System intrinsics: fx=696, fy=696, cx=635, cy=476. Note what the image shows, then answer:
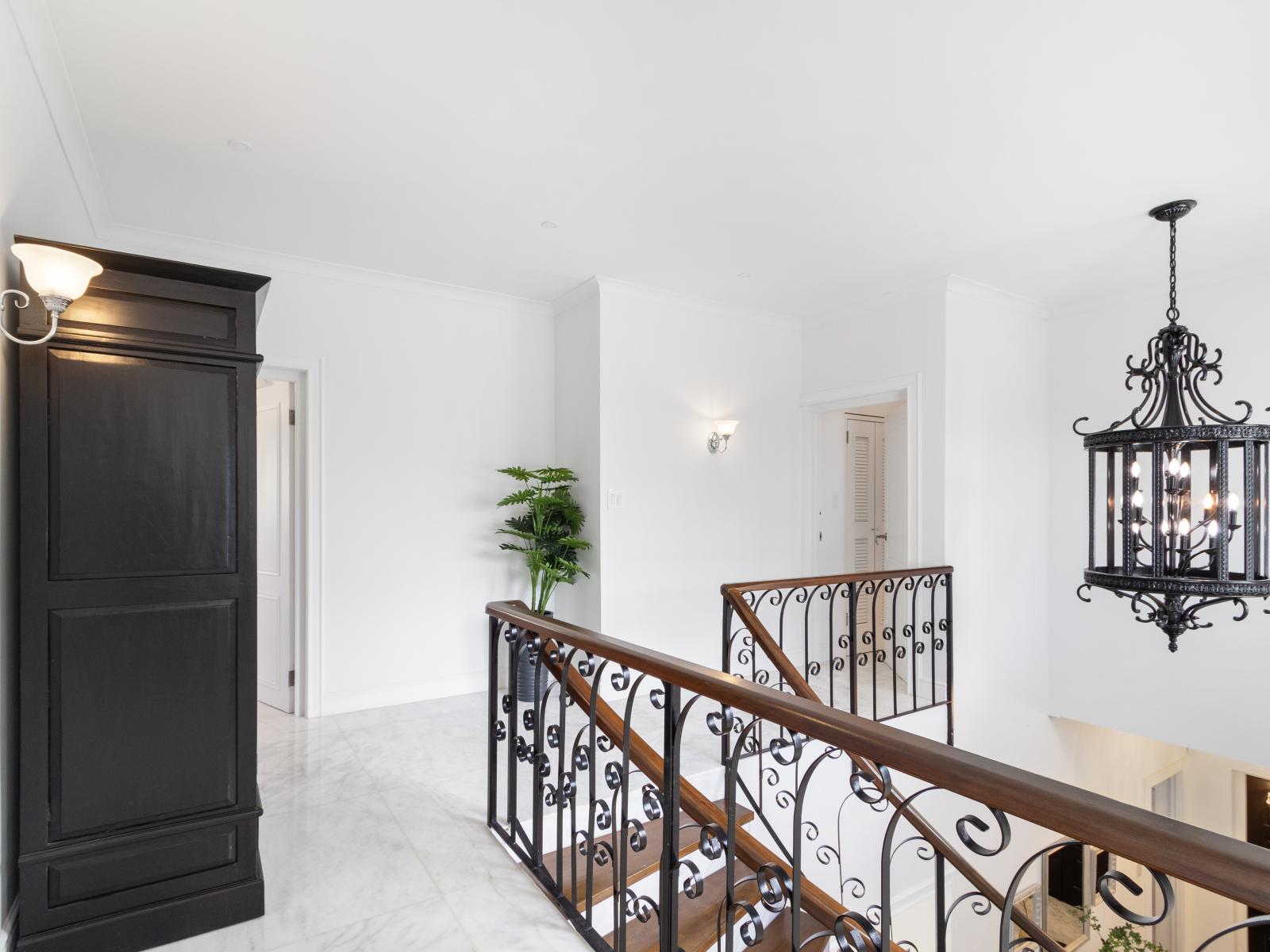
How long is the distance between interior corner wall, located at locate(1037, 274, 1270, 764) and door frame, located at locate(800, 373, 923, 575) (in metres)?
1.16

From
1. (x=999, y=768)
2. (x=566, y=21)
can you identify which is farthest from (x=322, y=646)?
(x=999, y=768)

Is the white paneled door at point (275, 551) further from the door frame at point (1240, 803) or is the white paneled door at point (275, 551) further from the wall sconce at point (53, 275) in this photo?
the door frame at point (1240, 803)

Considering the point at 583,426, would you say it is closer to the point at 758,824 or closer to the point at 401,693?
the point at 401,693

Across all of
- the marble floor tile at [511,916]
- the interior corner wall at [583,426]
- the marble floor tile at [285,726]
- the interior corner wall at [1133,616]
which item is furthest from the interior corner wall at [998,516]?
the marble floor tile at [285,726]

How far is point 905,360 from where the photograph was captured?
4668mm

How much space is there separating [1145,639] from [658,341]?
12.2 feet

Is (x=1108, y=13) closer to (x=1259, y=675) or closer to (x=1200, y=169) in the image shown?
(x=1200, y=169)

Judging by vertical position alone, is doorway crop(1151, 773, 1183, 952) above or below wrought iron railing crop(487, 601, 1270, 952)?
below

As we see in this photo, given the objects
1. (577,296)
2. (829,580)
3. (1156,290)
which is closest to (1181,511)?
(829,580)

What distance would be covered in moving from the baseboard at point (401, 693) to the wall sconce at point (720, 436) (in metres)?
2.17

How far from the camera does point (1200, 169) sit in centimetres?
297

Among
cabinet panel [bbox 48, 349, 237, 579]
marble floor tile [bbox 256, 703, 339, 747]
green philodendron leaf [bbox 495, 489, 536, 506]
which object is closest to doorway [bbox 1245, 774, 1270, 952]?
green philodendron leaf [bbox 495, 489, 536, 506]

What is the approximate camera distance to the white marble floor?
206 cm

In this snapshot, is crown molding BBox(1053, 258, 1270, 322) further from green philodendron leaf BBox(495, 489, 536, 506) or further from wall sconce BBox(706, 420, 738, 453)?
green philodendron leaf BBox(495, 489, 536, 506)
